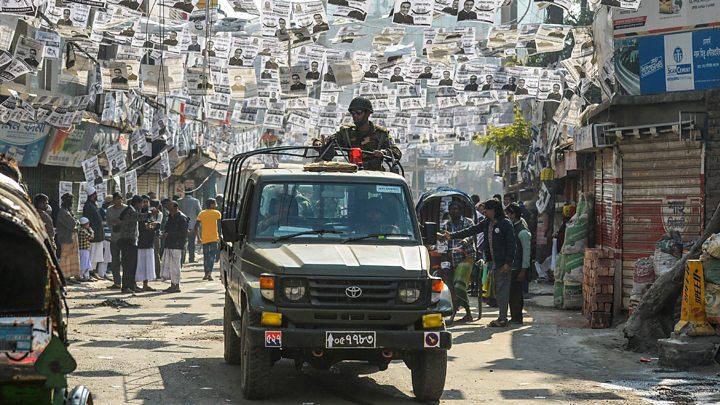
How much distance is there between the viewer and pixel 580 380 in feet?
39.2

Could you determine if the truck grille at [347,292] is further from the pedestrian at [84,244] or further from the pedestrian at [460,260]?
the pedestrian at [84,244]

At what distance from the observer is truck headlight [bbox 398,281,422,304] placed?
10.0 meters

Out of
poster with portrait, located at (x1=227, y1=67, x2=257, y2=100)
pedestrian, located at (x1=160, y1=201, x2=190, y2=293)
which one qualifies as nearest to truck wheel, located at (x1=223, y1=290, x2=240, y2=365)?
pedestrian, located at (x1=160, y1=201, x2=190, y2=293)

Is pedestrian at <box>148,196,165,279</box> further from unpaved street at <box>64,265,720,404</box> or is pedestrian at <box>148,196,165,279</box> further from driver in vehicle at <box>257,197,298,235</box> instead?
driver in vehicle at <box>257,197,298,235</box>

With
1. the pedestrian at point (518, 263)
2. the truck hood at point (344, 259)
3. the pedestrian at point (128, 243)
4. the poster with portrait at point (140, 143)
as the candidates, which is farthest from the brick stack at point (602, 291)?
the poster with portrait at point (140, 143)

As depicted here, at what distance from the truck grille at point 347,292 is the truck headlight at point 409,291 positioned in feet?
0.39

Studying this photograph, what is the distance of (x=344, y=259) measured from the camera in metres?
10.1

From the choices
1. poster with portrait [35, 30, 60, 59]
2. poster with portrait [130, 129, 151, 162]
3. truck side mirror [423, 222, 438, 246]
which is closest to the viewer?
truck side mirror [423, 222, 438, 246]

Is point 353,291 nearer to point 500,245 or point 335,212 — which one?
point 335,212

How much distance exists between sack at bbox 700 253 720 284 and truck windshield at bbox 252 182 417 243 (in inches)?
150

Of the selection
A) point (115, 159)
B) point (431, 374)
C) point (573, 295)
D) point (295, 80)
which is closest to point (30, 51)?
point (295, 80)

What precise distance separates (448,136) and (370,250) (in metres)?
37.6

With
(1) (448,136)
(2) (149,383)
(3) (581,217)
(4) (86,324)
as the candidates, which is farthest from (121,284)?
(1) (448,136)

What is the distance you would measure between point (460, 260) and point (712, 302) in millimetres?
5898
